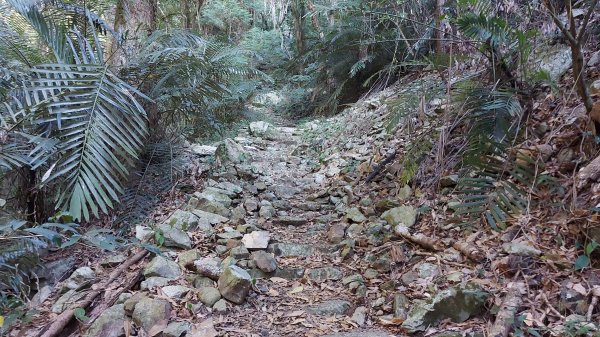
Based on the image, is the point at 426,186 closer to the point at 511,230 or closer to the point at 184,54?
the point at 511,230

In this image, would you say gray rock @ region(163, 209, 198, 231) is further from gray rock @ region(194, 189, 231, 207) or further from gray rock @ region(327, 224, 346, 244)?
gray rock @ region(327, 224, 346, 244)

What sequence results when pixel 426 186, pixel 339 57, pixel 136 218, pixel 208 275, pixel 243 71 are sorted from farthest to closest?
1. pixel 339 57
2. pixel 243 71
3. pixel 136 218
4. pixel 426 186
5. pixel 208 275

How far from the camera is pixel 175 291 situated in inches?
82.3

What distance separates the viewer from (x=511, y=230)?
2.05 metres

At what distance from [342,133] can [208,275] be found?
3424 millimetres

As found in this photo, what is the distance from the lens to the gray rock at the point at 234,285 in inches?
81.3

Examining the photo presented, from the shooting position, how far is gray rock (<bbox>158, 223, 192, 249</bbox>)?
2.50m

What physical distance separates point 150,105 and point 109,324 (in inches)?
84.2

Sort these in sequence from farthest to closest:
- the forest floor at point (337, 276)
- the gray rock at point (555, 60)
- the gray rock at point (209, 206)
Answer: the gray rock at point (209, 206), the gray rock at point (555, 60), the forest floor at point (337, 276)

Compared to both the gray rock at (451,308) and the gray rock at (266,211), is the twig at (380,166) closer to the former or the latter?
the gray rock at (266,211)

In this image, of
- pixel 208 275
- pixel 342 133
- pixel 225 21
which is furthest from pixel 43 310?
pixel 225 21

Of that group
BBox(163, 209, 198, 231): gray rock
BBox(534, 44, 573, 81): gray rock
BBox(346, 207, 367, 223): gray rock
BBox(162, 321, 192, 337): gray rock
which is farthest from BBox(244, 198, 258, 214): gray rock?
BBox(534, 44, 573, 81): gray rock

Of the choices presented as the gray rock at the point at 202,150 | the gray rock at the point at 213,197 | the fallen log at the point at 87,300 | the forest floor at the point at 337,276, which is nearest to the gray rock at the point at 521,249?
the forest floor at the point at 337,276

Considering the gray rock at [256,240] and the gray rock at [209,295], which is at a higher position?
the gray rock at [209,295]
